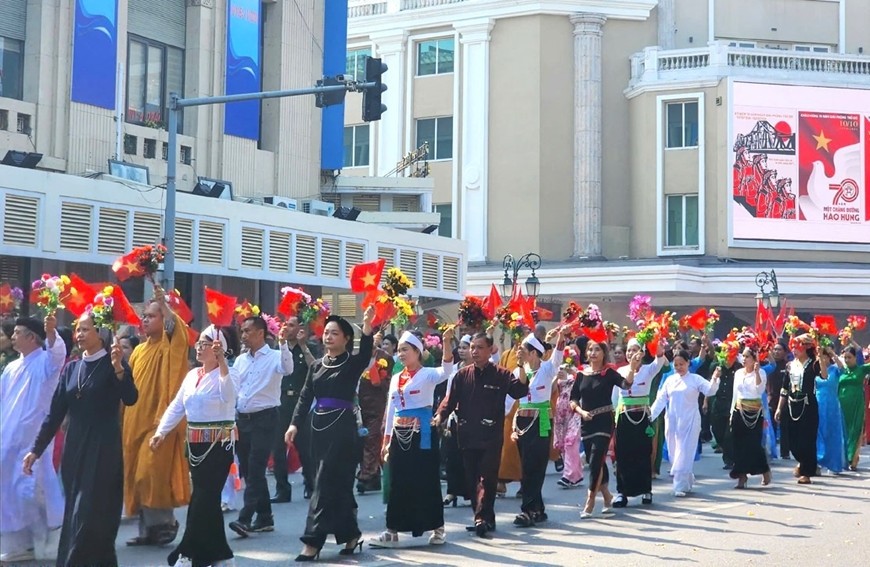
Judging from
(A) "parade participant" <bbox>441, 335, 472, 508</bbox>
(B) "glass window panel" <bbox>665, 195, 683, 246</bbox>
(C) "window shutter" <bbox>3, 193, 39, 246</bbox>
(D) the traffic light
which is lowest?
(A) "parade participant" <bbox>441, 335, 472, 508</bbox>

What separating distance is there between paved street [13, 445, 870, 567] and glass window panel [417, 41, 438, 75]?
30666mm

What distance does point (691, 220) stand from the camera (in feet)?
141

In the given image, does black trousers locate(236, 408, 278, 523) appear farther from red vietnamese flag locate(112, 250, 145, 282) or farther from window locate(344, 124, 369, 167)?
window locate(344, 124, 369, 167)

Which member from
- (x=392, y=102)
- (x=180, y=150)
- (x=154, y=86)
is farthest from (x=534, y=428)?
(x=392, y=102)

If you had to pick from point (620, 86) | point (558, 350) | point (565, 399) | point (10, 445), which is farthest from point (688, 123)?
point (10, 445)

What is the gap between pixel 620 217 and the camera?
144 feet

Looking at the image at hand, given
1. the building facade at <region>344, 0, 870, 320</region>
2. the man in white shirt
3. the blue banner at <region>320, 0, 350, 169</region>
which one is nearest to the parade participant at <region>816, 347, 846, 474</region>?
the man in white shirt

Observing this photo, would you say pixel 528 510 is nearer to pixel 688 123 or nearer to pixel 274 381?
pixel 274 381

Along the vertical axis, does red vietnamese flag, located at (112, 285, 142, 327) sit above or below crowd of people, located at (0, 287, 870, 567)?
above

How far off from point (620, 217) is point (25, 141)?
25.6 m

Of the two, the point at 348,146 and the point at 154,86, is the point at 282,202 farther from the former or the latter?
the point at 348,146

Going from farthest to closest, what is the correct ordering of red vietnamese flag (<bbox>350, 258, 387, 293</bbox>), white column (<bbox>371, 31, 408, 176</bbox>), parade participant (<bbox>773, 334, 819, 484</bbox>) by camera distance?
white column (<bbox>371, 31, 408, 176</bbox>) → parade participant (<bbox>773, 334, 819, 484</bbox>) → red vietnamese flag (<bbox>350, 258, 387, 293</bbox>)

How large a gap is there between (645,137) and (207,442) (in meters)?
34.7

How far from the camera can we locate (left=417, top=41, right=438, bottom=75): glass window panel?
1804 inches
